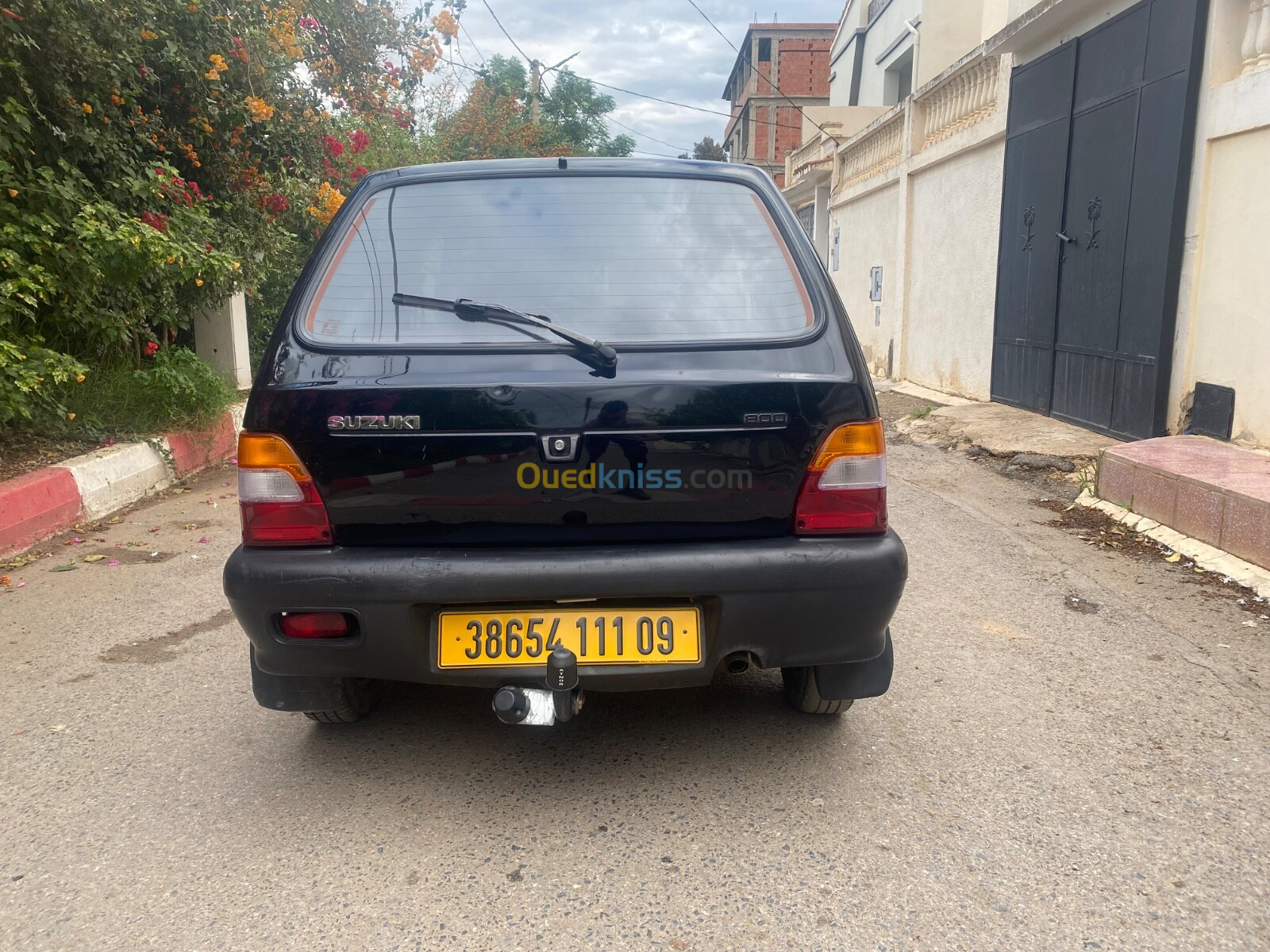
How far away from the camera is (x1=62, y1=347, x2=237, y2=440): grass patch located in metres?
6.32

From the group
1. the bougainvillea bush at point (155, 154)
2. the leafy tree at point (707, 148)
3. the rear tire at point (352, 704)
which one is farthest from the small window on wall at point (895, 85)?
the leafy tree at point (707, 148)

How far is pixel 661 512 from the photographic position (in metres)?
2.27

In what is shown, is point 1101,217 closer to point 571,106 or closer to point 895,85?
point 895,85

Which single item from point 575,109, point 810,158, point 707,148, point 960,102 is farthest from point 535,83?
point 707,148

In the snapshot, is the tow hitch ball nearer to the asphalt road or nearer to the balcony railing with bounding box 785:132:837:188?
the asphalt road

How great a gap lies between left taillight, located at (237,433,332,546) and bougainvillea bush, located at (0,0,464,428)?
320 cm

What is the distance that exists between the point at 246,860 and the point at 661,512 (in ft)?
4.11

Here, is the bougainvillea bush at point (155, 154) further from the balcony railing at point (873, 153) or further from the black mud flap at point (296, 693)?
the balcony railing at point (873, 153)

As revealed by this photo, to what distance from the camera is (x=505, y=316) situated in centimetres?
235

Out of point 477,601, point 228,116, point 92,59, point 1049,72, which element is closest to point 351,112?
point 228,116

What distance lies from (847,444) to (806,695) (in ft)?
2.84

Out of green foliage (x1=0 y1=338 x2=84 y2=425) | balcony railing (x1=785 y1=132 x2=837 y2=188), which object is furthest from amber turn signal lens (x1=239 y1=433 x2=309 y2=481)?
balcony railing (x1=785 y1=132 x2=837 y2=188)

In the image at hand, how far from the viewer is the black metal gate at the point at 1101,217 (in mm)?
6527

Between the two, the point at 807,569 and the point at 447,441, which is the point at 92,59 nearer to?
the point at 447,441
